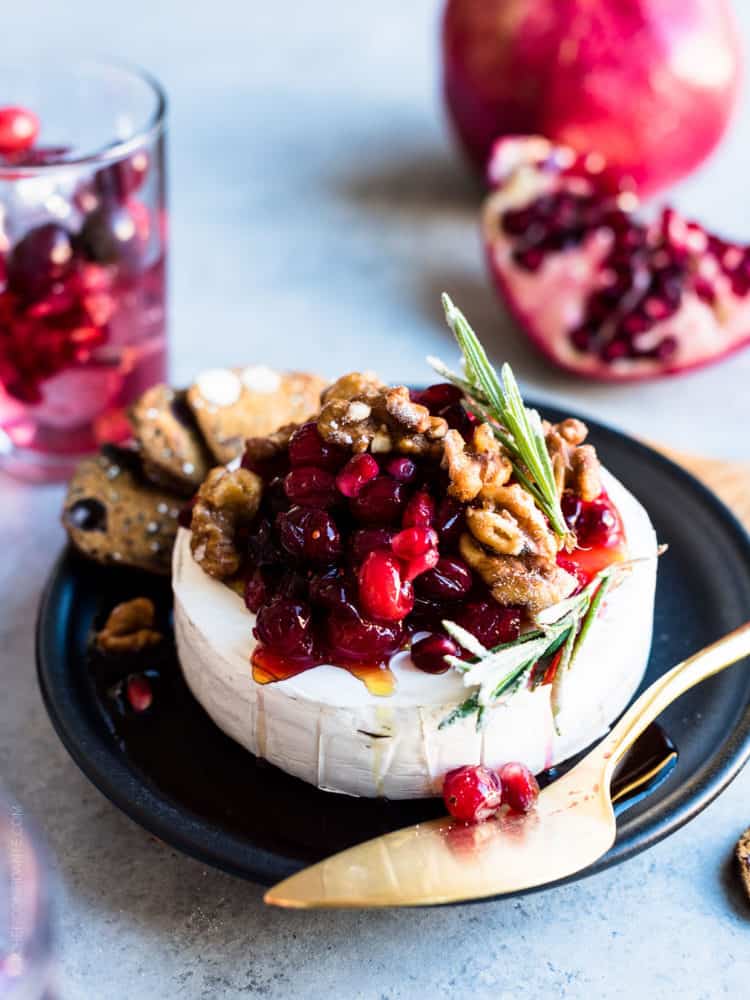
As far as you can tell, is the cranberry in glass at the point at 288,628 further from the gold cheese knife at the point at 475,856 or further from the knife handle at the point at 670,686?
the knife handle at the point at 670,686

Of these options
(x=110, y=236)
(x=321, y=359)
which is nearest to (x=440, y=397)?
(x=110, y=236)

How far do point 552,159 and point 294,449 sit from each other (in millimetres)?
1678

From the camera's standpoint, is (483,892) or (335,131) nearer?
(483,892)

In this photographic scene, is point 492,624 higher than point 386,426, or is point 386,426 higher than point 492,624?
point 386,426

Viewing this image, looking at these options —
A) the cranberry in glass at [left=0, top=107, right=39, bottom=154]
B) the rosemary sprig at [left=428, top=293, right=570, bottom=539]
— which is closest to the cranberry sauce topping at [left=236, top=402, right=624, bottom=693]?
the rosemary sprig at [left=428, top=293, right=570, bottom=539]

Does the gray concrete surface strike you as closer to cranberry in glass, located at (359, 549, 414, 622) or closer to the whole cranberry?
the whole cranberry

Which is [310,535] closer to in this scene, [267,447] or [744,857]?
[267,447]

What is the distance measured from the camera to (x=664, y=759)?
6.19 ft

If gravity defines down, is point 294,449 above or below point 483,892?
above

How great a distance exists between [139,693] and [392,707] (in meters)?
0.51

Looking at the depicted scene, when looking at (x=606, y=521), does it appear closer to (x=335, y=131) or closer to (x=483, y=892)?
(x=483, y=892)

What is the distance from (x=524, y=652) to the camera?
1.71 meters

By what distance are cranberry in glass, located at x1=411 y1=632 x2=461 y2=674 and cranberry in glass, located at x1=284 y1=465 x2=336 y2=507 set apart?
25cm

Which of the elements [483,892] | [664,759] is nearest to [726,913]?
[664,759]
